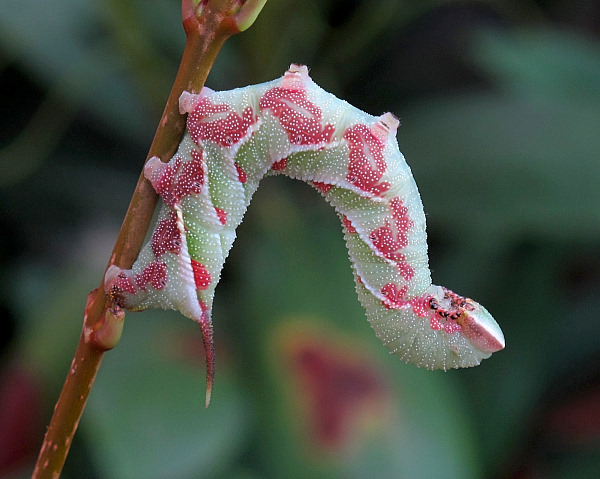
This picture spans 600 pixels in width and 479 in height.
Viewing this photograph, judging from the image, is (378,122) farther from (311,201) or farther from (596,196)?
(311,201)

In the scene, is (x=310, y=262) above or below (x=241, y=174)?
below

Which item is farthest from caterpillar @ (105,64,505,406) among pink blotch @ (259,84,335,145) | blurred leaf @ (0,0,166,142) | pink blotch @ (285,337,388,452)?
blurred leaf @ (0,0,166,142)

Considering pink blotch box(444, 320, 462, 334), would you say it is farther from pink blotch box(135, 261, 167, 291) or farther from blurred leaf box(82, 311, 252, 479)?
blurred leaf box(82, 311, 252, 479)

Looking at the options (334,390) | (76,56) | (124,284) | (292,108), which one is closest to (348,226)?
(292,108)

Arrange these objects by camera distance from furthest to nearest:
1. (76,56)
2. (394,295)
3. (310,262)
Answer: (76,56) < (310,262) < (394,295)

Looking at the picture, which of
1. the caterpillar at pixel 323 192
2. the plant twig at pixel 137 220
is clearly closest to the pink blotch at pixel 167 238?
the caterpillar at pixel 323 192

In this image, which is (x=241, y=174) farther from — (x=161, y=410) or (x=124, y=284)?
(x=161, y=410)

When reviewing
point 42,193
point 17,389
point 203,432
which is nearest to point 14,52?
point 42,193
